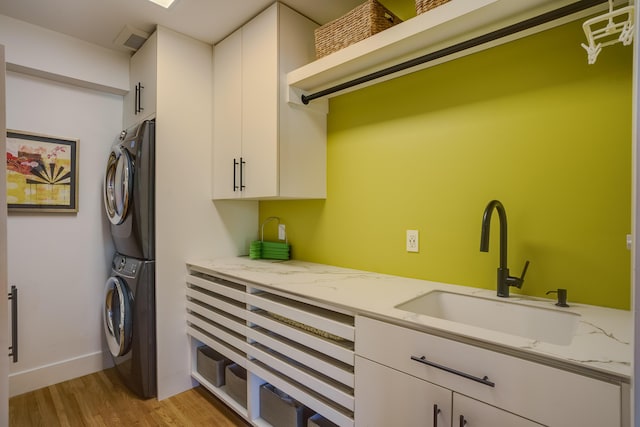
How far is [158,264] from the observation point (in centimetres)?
209

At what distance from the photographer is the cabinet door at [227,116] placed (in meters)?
2.16

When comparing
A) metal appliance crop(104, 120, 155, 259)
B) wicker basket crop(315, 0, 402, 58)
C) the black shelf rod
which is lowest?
metal appliance crop(104, 120, 155, 259)

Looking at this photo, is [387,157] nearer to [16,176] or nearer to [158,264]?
[158,264]

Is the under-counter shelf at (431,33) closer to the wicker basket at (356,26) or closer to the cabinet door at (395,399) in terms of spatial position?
the wicker basket at (356,26)

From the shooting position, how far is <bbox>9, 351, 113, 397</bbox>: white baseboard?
2.18 meters

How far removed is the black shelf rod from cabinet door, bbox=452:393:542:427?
1275 millimetres

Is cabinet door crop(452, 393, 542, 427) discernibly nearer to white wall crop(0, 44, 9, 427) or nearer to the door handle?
white wall crop(0, 44, 9, 427)

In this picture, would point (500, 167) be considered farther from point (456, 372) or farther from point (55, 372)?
point (55, 372)

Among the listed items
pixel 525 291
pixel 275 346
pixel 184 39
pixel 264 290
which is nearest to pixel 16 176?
pixel 184 39

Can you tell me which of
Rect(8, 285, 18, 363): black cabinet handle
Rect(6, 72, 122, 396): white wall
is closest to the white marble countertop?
Rect(6, 72, 122, 396): white wall

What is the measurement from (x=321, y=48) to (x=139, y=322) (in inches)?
76.5

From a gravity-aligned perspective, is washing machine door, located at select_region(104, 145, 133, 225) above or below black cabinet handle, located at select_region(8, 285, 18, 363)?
above

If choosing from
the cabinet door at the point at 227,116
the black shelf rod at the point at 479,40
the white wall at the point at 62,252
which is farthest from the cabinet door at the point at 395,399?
the white wall at the point at 62,252

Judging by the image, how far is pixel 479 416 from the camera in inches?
36.9
